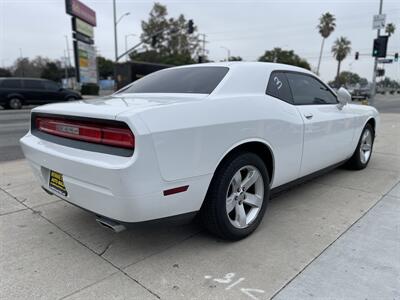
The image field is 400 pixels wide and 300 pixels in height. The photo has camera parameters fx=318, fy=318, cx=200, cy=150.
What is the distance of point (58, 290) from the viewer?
6.84 ft

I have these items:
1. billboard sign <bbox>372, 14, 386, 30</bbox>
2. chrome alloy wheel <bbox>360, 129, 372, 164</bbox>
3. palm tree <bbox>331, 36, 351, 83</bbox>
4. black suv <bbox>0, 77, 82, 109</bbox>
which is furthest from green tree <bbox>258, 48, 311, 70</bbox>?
chrome alloy wheel <bbox>360, 129, 372, 164</bbox>

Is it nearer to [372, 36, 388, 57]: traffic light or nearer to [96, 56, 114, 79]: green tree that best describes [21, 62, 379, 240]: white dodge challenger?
[372, 36, 388, 57]: traffic light

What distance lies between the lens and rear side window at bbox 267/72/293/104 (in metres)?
3.07

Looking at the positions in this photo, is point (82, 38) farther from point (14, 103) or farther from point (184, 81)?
point (184, 81)

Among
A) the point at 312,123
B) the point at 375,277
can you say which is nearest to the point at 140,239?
the point at 375,277

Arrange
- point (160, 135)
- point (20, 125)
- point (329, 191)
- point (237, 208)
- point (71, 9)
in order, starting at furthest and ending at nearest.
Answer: point (71, 9)
point (20, 125)
point (329, 191)
point (237, 208)
point (160, 135)

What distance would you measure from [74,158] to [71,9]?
2735 centimetres

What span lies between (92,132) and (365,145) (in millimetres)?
4388

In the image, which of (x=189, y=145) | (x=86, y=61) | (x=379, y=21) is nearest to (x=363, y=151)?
(x=189, y=145)

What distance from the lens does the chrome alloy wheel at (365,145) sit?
4902 mm

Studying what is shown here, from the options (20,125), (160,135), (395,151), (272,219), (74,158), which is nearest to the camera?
(160,135)

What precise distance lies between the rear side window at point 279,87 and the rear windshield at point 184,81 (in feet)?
1.53

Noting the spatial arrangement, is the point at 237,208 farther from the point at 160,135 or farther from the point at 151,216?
the point at 160,135

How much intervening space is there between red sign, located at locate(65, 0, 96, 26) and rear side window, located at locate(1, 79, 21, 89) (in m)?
12.0
